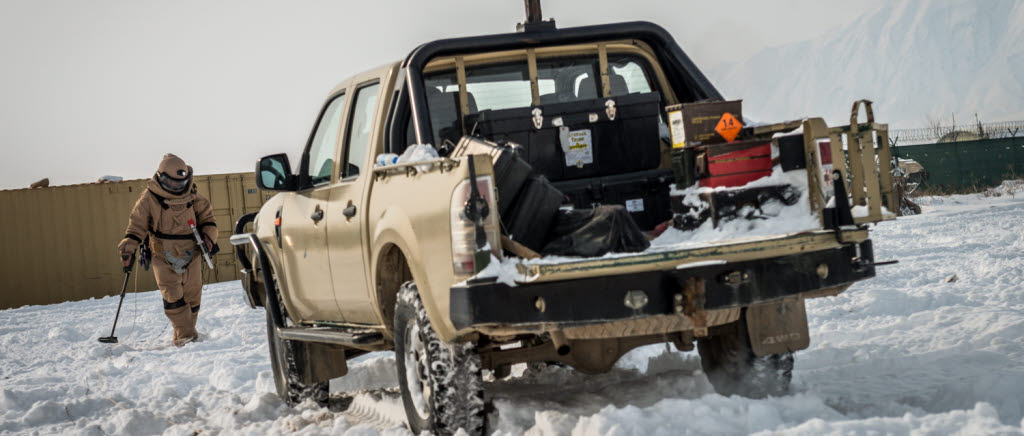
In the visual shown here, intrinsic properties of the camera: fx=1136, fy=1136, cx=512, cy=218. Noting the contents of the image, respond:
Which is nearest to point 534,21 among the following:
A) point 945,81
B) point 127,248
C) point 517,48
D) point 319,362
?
point 517,48

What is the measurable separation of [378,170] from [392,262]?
0.55 metres

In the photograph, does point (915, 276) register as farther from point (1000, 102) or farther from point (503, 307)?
point (1000, 102)

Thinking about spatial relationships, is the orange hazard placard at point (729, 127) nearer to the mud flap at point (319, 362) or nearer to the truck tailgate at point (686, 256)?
the truck tailgate at point (686, 256)

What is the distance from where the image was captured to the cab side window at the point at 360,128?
627 centimetres

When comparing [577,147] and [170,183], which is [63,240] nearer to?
[170,183]

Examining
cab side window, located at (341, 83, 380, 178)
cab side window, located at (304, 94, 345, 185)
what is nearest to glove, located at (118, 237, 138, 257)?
cab side window, located at (304, 94, 345, 185)

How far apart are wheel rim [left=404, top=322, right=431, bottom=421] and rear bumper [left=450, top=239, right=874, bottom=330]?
0.63m

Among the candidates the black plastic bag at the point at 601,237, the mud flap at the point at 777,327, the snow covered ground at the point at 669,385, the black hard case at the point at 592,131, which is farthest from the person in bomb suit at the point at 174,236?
the black plastic bag at the point at 601,237

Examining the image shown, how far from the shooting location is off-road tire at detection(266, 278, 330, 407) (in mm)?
7434

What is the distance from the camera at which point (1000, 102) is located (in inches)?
6304

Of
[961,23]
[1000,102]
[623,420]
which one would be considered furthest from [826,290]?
[961,23]

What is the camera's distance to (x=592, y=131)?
6242 mm

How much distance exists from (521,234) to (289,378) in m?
3.01

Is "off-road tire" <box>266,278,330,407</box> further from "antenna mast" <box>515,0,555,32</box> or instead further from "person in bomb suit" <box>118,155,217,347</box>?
"person in bomb suit" <box>118,155,217,347</box>
